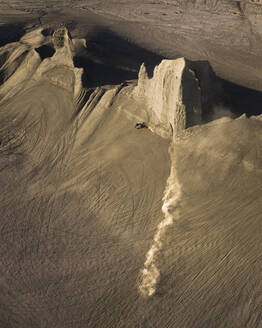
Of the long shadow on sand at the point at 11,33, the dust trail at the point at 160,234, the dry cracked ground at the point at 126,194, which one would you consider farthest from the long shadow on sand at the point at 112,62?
the long shadow on sand at the point at 11,33

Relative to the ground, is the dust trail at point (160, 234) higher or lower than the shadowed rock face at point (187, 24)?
lower

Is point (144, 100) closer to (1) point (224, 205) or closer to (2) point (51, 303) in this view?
(1) point (224, 205)

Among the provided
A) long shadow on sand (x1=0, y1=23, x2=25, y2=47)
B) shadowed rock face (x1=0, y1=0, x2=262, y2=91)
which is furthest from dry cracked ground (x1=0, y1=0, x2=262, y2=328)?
long shadow on sand (x1=0, y1=23, x2=25, y2=47)

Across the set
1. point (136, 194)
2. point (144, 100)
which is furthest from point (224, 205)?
point (144, 100)

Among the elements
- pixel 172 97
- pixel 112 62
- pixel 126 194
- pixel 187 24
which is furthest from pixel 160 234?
pixel 187 24

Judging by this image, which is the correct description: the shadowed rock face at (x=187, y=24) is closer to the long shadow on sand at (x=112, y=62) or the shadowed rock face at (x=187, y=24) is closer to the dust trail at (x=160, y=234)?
the long shadow on sand at (x=112, y=62)

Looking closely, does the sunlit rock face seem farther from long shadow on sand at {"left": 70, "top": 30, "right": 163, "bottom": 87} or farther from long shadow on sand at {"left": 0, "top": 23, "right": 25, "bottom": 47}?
long shadow on sand at {"left": 0, "top": 23, "right": 25, "bottom": 47}
